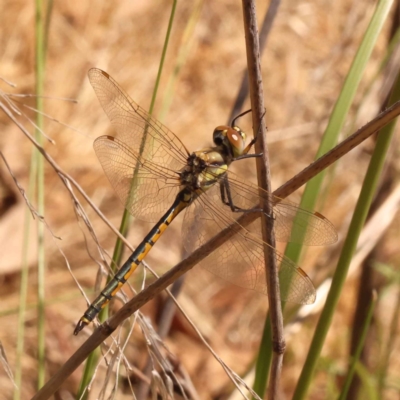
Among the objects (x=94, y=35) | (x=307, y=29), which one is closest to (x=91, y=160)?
(x=94, y=35)

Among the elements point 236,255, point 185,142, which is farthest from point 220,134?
point 185,142

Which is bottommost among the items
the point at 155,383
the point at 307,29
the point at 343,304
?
the point at 155,383

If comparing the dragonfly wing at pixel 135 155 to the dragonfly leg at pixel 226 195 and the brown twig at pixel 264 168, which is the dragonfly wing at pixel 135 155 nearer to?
the dragonfly leg at pixel 226 195

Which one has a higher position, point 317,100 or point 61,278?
point 317,100

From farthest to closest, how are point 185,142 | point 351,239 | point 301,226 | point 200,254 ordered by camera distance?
point 185,142 → point 301,226 → point 351,239 → point 200,254

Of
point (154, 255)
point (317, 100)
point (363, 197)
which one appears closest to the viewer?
point (363, 197)

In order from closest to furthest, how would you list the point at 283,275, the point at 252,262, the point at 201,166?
the point at 283,275 → the point at 252,262 → the point at 201,166

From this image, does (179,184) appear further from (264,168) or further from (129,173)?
(264,168)

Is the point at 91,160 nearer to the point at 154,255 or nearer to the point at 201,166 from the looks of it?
the point at 154,255
